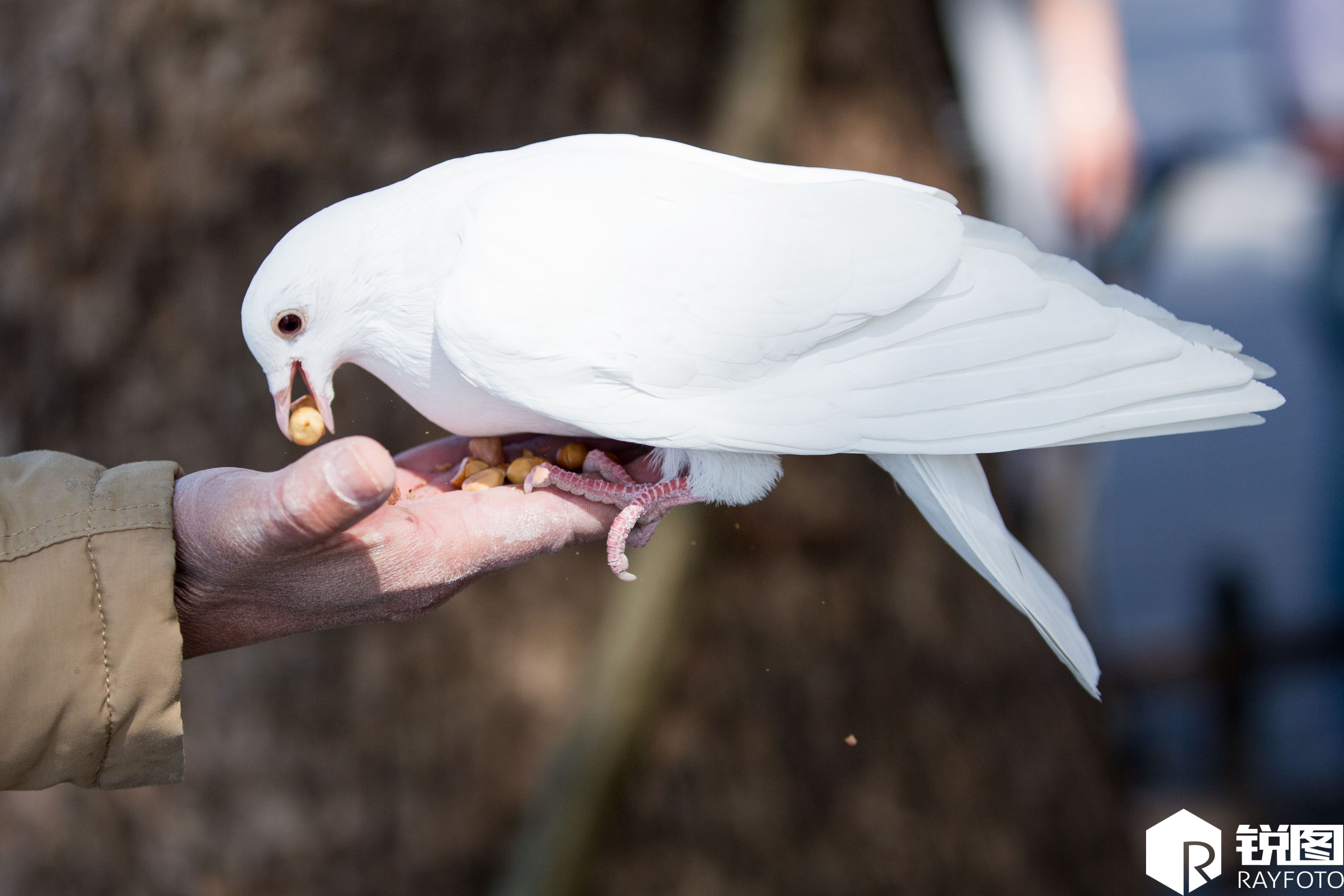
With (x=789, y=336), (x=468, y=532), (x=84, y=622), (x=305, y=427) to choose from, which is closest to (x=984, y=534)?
(x=789, y=336)

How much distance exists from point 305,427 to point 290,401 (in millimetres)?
50

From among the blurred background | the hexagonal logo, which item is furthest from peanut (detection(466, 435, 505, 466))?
the hexagonal logo

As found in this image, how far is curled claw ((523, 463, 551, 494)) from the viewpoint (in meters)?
1.46

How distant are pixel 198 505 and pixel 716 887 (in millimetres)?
1971

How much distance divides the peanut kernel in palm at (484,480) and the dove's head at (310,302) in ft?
0.80

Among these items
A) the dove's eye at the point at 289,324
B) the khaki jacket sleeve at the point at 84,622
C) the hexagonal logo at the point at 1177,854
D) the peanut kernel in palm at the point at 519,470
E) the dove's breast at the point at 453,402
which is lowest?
the hexagonal logo at the point at 1177,854

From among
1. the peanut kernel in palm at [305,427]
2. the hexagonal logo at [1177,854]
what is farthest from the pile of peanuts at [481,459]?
the hexagonal logo at [1177,854]

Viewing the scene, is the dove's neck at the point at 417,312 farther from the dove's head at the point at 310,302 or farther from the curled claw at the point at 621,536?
the curled claw at the point at 621,536

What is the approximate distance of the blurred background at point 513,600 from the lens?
7.88 ft

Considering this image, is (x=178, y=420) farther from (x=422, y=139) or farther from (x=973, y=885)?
(x=973, y=885)

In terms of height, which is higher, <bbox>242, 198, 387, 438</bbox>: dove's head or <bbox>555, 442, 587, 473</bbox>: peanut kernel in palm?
<bbox>242, 198, 387, 438</bbox>: dove's head

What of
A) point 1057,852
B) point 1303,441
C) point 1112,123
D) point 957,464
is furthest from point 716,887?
point 1303,441

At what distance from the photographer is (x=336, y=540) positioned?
1.24m

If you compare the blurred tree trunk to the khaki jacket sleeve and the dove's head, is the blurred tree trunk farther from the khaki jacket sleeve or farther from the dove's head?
the khaki jacket sleeve
